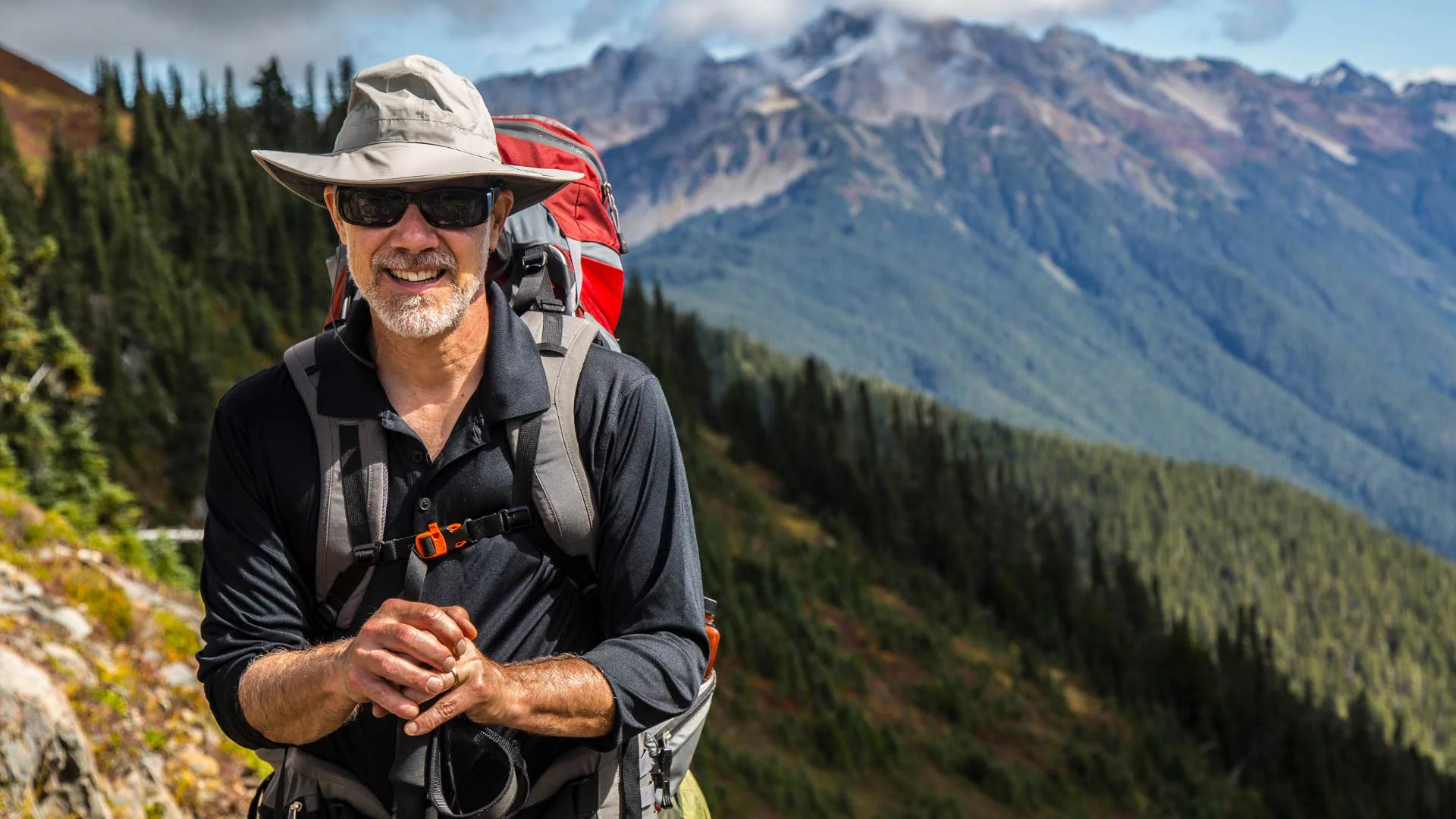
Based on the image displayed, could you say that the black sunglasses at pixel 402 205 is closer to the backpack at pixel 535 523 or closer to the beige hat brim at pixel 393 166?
the beige hat brim at pixel 393 166

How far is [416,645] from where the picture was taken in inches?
135

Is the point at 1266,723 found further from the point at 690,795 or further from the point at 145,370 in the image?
the point at 690,795

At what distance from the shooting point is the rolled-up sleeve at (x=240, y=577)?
4.05 m

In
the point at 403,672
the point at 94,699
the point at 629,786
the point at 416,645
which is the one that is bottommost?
the point at 94,699

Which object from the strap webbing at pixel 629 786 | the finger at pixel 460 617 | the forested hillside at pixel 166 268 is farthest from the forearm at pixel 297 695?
the forested hillside at pixel 166 268

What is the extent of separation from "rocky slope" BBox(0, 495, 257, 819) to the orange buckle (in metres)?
4.62

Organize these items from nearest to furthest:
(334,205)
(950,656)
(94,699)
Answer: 1. (334,205)
2. (94,699)
3. (950,656)

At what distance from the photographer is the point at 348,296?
4.80 meters

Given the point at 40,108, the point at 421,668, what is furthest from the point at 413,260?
the point at 40,108

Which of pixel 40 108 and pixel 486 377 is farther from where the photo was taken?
pixel 40 108

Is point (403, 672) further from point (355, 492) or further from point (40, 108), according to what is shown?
point (40, 108)

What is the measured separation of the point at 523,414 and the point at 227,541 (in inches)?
42.2

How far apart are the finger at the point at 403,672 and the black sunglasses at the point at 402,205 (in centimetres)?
151

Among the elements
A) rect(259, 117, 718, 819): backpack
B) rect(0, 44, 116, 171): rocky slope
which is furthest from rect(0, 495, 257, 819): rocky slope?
rect(0, 44, 116, 171): rocky slope
